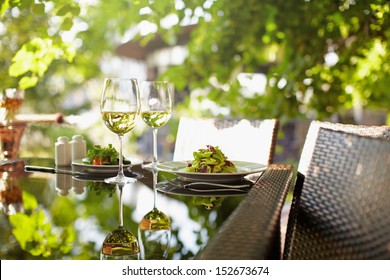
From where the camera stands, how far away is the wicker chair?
73cm

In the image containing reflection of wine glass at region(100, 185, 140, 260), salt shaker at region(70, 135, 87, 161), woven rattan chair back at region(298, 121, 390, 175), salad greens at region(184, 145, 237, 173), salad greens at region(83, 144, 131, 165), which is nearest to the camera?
reflection of wine glass at region(100, 185, 140, 260)

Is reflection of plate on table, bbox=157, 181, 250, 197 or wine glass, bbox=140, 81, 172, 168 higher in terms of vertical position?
wine glass, bbox=140, 81, 172, 168

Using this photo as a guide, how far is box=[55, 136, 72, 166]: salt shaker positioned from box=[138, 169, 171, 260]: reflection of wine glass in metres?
0.64

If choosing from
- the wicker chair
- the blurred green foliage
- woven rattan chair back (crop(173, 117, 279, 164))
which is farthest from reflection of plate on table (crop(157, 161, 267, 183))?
the blurred green foliage

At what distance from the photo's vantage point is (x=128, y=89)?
4.26ft

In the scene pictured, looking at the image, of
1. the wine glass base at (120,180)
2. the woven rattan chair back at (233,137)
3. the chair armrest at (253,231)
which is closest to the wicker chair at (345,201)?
the chair armrest at (253,231)

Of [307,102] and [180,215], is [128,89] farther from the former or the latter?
[307,102]

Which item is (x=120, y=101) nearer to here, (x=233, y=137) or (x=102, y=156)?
(x=102, y=156)

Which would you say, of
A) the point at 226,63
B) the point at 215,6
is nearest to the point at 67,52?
the point at 215,6

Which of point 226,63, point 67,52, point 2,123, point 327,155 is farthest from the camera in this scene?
point 226,63

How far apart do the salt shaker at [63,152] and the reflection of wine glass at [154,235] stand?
643 mm

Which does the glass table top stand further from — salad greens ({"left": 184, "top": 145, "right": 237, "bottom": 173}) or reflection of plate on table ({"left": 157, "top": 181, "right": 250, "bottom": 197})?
salad greens ({"left": 184, "top": 145, "right": 237, "bottom": 173})

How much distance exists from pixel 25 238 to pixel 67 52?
1.95 m

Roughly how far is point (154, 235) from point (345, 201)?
327 mm
